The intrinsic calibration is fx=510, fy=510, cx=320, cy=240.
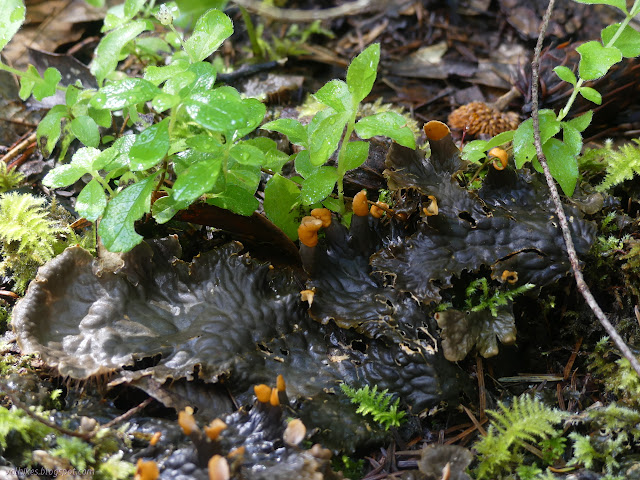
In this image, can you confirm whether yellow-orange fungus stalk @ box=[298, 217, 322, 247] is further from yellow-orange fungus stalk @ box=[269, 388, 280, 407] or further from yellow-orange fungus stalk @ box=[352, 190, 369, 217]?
yellow-orange fungus stalk @ box=[269, 388, 280, 407]

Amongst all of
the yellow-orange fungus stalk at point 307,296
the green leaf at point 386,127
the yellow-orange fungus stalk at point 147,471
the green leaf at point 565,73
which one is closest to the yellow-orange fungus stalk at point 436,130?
the green leaf at point 386,127

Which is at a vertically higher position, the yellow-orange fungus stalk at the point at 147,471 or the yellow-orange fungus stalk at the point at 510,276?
the yellow-orange fungus stalk at the point at 510,276

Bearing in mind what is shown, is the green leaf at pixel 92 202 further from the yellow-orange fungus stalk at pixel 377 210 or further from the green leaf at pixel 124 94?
the yellow-orange fungus stalk at pixel 377 210

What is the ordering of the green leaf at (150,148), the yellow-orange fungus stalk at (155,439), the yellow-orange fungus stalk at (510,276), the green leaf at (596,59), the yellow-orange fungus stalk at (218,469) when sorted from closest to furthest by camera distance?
1. the yellow-orange fungus stalk at (218,469)
2. the yellow-orange fungus stalk at (155,439)
3. the green leaf at (150,148)
4. the yellow-orange fungus stalk at (510,276)
5. the green leaf at (596,59)

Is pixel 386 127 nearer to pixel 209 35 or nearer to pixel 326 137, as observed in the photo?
pixel 326 137

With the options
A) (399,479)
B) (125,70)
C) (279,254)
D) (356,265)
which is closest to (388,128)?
(356,265)
